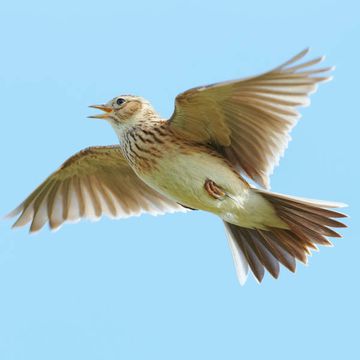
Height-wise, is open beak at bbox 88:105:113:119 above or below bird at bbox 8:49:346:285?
above

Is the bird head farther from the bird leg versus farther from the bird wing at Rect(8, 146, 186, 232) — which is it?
the bird wing at Rect(8, 146, 186, 232)

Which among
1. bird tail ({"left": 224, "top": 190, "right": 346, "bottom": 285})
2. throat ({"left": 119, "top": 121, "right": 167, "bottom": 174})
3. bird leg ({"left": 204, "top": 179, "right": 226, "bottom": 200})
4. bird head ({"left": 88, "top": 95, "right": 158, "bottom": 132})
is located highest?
bird head ({"left": 88, "top": 95, "right": 158, "bottom": 132})

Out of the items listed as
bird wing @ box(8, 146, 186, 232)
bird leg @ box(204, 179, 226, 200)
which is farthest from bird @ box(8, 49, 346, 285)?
bird wing @ box(8, 146, 186, 232)

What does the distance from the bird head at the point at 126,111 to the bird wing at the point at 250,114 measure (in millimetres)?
455

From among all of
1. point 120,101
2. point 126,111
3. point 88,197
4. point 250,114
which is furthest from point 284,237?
point 88,197

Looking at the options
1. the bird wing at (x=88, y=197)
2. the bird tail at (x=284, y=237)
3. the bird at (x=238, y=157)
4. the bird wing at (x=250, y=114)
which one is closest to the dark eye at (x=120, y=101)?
the bird at (x=238, y=157)

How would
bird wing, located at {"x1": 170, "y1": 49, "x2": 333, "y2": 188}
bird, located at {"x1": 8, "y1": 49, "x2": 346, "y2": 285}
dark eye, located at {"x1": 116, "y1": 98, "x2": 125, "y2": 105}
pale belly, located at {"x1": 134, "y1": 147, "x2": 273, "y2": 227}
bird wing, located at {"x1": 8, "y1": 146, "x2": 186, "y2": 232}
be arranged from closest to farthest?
bird wing, located at {"x1": 170, "y1": 49, "x2": 333, "y2": 188}
bird, located at {"x1": 8, "y1": 49, "x2": 346, "y2": 285}
pale belly, located at {"x1": 134, "y1": 147, "x2": 273, "y2": 227}
dark eye, located at {"x1": 116, "y1": 98, "x2": 125, "y2": 105}
bird wing, located at {"x1": 8, "y1": 146, "x2": 186, "y2": 232}

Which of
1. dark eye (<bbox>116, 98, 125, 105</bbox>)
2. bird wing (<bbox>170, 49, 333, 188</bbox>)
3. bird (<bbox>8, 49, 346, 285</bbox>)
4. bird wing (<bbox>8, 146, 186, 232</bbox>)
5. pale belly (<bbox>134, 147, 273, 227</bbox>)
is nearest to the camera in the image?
bird wing (<bbox>170, 49, 333, 188</bbox>)

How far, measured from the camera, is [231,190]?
770 cm

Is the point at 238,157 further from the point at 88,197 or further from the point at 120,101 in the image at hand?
the point at 88,197

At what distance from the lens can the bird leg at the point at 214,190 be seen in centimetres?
763

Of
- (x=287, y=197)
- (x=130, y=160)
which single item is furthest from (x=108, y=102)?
(x=287, y=197)

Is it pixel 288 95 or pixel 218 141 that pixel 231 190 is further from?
pixel 288 95

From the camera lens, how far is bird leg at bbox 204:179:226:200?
25.0 ft
